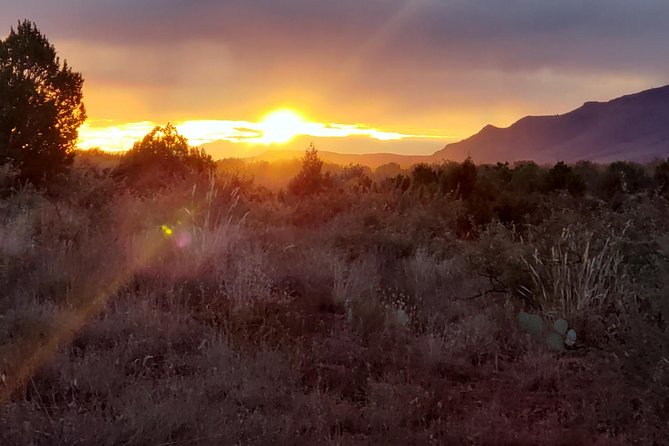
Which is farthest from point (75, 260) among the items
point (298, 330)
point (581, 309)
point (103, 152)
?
point (103, 152)

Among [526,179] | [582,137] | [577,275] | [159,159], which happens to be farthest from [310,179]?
[582,137]

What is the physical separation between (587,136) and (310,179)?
137 meters

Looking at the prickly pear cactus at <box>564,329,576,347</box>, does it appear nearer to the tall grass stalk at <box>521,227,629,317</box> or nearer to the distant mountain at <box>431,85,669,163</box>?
the tall grass stalk at <box>521,227,629,317</box>

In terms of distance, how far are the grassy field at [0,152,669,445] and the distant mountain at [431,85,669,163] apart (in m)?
125

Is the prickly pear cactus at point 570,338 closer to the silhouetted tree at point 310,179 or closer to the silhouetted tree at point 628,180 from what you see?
the silhouetted tree at point 310,179

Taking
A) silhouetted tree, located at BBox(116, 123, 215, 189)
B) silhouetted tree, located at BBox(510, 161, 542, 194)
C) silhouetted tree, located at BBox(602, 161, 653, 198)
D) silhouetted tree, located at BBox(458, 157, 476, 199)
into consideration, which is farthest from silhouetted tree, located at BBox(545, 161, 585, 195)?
silhouetted tree, located at BBox(116, 123, 215, 189)

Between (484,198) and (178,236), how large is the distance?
1129cm

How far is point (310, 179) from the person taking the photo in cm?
2197

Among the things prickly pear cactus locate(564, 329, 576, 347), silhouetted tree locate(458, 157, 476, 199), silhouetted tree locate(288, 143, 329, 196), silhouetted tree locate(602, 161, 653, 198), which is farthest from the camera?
silhouetted tree locate(602, 161, 653, 198)

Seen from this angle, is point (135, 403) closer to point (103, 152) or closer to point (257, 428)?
point (257, 428)

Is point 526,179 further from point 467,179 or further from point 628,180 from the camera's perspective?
point 628,180

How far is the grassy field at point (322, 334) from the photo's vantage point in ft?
14.3

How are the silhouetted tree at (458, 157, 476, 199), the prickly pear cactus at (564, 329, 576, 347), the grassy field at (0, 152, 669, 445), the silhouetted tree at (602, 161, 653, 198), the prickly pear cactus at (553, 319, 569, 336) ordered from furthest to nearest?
the silhouetted tree at (602, 161, 653, 198) < the silhouetted tree at (458, 157, 476, 199) < the prickly pear cactus at (553, 319, 569, 336) < the prickly pear cactus at (564, 329, 576, 347) < the grassy field at (0, 152, 669, 445)

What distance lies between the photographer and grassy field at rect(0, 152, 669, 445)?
4.35m
